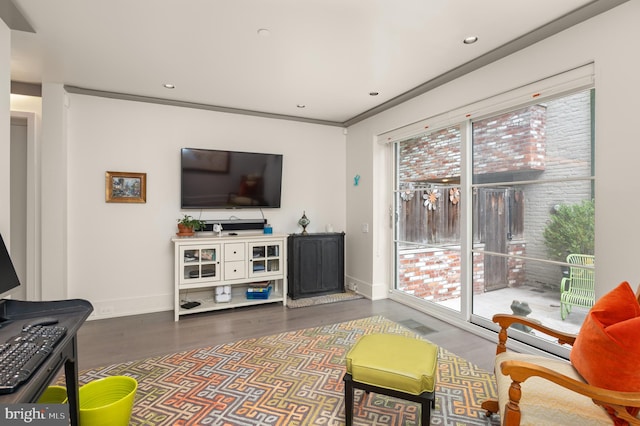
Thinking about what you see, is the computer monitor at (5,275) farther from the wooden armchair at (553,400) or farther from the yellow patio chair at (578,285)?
the yellow patio chair at (578,285)

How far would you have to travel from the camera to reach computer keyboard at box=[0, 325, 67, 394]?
41.0 inches

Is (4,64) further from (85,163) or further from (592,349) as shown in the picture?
(592,349)

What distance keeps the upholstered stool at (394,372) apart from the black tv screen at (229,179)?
2823mm

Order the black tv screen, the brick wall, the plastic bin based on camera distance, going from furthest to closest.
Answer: the black tv screen → the brick wall → the plastic bin

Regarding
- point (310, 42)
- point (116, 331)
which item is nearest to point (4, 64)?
point (310, 42)

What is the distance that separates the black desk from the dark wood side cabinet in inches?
111

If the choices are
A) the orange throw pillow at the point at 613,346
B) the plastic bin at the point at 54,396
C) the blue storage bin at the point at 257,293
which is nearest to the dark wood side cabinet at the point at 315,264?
the blue storage bin at the point at 257,293

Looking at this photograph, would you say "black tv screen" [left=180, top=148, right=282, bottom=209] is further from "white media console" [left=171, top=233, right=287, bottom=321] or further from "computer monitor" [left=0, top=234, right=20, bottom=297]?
"computer monitor" [left=0, top=234, right=20, bottom=297]

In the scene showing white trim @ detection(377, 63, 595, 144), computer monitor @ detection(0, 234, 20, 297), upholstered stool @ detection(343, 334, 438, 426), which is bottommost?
upholstered stool @ detection(343, 334, 438, 426)

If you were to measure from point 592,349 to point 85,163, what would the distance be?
4.59m

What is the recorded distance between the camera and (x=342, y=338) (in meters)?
3.13

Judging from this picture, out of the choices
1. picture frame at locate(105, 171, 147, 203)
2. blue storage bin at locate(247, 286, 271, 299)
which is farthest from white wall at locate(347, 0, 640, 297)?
picture frame at locate(105, 171, 147, 203)

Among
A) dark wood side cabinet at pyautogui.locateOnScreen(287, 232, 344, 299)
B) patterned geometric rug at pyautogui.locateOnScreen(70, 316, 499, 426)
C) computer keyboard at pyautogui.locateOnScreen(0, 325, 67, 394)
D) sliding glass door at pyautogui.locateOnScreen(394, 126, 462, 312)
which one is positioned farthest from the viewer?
dark wood side cabinet at pyautogui.locateOnScreen(287, 232, 344, 299)

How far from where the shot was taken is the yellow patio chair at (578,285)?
2430mm
